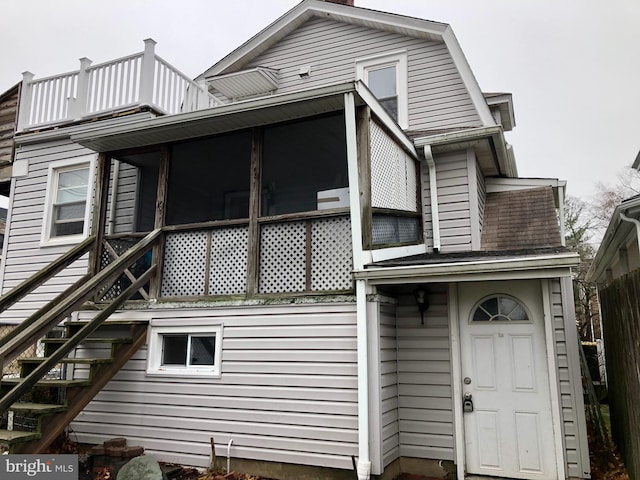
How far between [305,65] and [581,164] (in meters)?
43.5

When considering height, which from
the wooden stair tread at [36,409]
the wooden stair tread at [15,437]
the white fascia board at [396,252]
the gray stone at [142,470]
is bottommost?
the gray stone at [142,470]

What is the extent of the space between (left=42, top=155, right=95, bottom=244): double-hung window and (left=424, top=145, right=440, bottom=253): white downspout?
19.4ft

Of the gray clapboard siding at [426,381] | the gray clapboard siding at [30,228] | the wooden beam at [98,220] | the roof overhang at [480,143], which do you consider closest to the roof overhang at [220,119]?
the wooden beam at [98,220]

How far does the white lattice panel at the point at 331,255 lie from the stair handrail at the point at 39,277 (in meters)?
3.61

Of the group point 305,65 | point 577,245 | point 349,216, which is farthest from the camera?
point 577,245

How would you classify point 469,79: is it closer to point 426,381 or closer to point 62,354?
point 426,381

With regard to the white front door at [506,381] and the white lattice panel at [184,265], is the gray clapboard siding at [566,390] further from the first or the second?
the white lattice panel at [184,265]

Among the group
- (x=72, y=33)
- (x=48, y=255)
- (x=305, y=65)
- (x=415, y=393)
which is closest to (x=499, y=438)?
(x=415, y=393)

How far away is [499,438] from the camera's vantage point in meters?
5.65

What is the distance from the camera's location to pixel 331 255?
238 inches

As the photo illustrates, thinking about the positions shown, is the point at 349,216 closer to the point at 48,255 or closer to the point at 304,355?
the point at 304,355

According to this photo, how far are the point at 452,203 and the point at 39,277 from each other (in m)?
5.99

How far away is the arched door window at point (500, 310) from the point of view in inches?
233

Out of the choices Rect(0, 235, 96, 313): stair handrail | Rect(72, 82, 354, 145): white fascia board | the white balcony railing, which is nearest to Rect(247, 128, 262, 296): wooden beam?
Rect(72, 82, 354, 145): white fascia board
